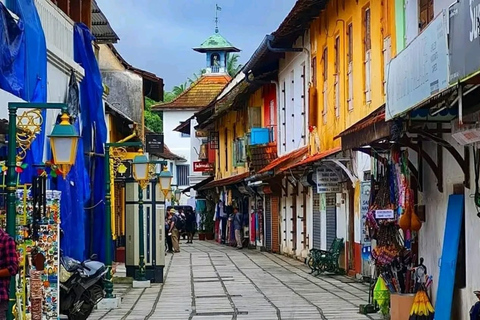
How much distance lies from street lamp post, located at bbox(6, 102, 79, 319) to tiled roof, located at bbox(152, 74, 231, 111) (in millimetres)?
57423

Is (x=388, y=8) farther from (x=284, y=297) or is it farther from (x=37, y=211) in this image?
(x=37, y=211)

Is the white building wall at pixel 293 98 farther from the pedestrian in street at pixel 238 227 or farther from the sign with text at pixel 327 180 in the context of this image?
the pedestrian in street at pixel 238 227

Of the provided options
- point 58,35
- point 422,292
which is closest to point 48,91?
point 58,35

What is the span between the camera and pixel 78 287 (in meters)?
13.7

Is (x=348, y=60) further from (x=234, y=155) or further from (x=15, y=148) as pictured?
(x=234, y=155)

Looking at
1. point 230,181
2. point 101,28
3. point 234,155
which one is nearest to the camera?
point 101,28

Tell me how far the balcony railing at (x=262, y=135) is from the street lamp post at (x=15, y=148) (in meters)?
24.1

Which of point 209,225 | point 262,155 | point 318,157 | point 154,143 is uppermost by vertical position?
point 262,155

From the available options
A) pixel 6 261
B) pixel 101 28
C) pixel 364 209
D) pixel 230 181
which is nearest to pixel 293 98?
pixel 101 28

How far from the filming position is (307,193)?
91.8 ft

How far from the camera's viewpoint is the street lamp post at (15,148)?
9.70m

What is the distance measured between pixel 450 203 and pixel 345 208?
1047cm

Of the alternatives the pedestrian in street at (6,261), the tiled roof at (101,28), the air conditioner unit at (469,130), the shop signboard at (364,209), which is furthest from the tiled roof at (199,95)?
the pedestrian in street at (6,261)

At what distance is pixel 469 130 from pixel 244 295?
29.4 ft
